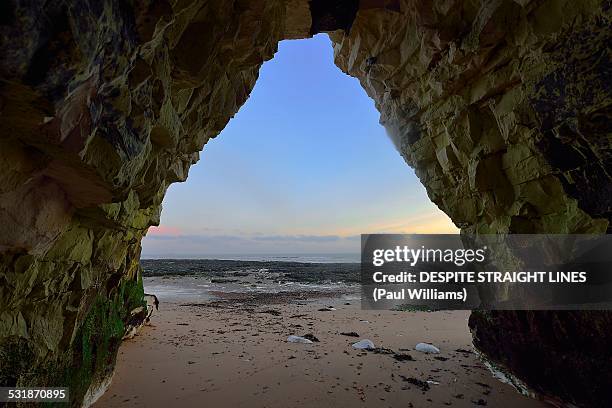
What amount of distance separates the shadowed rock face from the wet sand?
3.51 ft

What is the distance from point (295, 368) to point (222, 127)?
7122 millimetres

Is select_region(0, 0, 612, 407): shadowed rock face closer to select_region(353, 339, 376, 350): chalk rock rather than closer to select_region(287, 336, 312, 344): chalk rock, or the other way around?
select_region(353, 339, 376, 350): chalk rock

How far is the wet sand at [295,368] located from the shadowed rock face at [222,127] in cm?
107

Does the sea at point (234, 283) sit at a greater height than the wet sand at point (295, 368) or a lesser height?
lesser

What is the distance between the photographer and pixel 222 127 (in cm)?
849

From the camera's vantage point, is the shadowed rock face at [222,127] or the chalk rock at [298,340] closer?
the shadowed rock face at [222,127]

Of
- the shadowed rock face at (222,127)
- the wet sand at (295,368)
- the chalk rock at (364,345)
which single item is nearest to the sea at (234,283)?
the wet sand at (295,368)

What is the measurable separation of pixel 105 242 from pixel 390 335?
11.4m

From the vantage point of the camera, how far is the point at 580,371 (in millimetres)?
6938

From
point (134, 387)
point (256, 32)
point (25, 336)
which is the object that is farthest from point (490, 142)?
point (134, 387)

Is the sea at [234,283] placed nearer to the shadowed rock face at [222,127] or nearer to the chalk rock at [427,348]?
the chalk rock at [427,348]

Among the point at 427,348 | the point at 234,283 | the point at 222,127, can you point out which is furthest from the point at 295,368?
the point at 234,283

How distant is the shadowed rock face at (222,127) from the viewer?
3.14m

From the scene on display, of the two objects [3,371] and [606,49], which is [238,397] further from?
[606,49]
